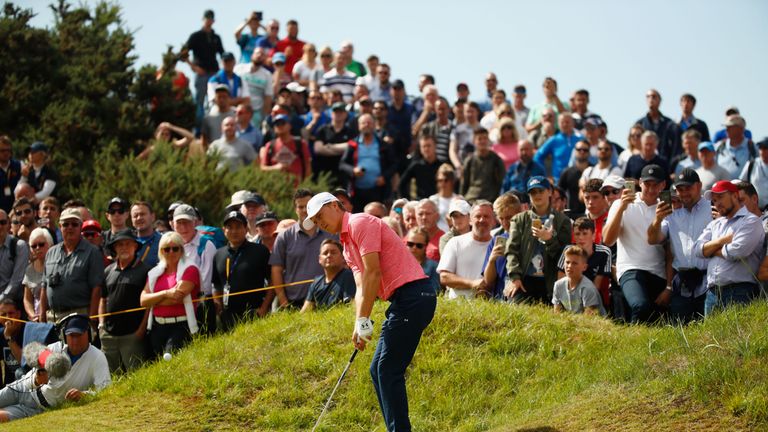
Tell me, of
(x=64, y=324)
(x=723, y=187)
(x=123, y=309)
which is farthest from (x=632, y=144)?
(x=64, y=324)

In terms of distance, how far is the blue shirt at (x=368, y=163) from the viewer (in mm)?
21742

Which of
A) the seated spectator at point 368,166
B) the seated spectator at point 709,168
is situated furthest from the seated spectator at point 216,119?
the seated spectator at point 709,168

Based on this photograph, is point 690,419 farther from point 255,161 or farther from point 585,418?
point 255,161

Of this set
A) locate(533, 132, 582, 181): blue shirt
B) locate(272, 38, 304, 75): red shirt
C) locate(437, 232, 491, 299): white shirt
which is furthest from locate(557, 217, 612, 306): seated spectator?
locate(272, 38, 304, 75): red shirt

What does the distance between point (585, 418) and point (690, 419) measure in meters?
0.96

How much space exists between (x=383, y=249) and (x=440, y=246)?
4.99 meters

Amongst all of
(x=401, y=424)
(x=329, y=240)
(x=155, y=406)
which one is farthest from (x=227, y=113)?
(x=401, y=424)

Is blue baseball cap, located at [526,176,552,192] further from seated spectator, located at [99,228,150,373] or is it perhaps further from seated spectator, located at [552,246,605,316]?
seated spectator, located at [99,228,150,373]

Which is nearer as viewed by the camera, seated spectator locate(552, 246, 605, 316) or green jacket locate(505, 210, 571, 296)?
seated spectator locate(552, 246, 605, 316)

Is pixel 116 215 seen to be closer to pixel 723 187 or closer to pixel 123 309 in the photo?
pixel 123 309

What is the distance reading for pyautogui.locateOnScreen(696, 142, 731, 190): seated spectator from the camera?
18.0 metres

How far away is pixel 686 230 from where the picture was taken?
13.3 meters

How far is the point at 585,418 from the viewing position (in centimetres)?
1019

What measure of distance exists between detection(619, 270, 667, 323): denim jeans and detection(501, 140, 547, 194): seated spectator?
5847 millimetres
